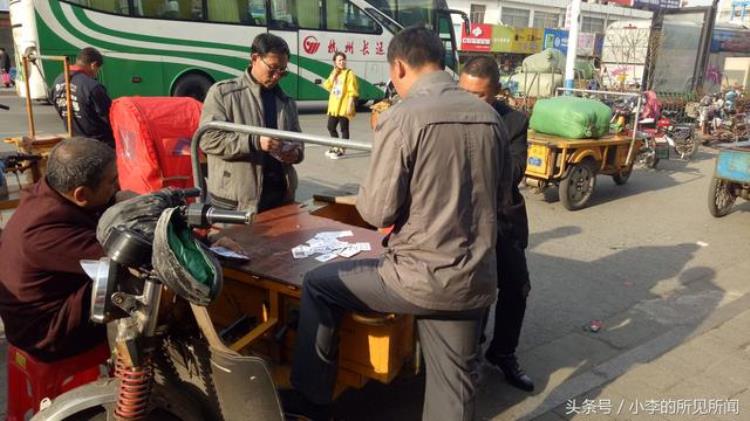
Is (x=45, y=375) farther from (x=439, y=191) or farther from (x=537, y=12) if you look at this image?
(x=537, y=12)

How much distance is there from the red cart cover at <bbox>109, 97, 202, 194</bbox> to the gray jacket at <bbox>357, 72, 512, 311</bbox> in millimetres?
2358

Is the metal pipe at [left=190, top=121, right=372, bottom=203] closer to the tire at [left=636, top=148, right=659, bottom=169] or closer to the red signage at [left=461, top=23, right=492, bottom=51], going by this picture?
the tire at [left=636, top=148, right=659, bottom=169]

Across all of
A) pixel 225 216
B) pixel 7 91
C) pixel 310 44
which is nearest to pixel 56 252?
pixel 225 216

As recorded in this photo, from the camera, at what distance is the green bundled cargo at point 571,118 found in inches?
271

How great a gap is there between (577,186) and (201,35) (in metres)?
8.77

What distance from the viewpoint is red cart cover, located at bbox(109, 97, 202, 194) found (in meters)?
3.88

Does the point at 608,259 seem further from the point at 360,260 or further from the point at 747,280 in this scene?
the point at 360,260

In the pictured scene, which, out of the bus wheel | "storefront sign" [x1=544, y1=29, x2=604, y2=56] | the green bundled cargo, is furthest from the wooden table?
"storefront sign" [x1=544, y1=29, x2=604, y2=56]

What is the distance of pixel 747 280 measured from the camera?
5.01 meters

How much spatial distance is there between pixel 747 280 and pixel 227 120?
4478 mm

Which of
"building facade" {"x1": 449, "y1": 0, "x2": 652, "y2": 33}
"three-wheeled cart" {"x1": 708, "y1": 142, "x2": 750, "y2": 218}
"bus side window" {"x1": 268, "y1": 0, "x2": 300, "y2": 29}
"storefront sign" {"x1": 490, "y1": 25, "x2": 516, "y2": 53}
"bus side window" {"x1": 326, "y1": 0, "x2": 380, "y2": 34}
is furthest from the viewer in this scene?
"building facade" {"x1": 449, "y1": 0, "x2": 652, "y2": 33}

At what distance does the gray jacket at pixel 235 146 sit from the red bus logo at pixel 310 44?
37.7ft

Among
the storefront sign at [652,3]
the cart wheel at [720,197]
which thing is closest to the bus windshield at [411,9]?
the cart wheel at [720,197]

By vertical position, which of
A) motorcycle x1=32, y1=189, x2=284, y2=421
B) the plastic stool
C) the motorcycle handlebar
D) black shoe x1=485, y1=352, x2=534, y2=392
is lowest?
black shoe x1=485, y1=352, x2=534, y2=392
